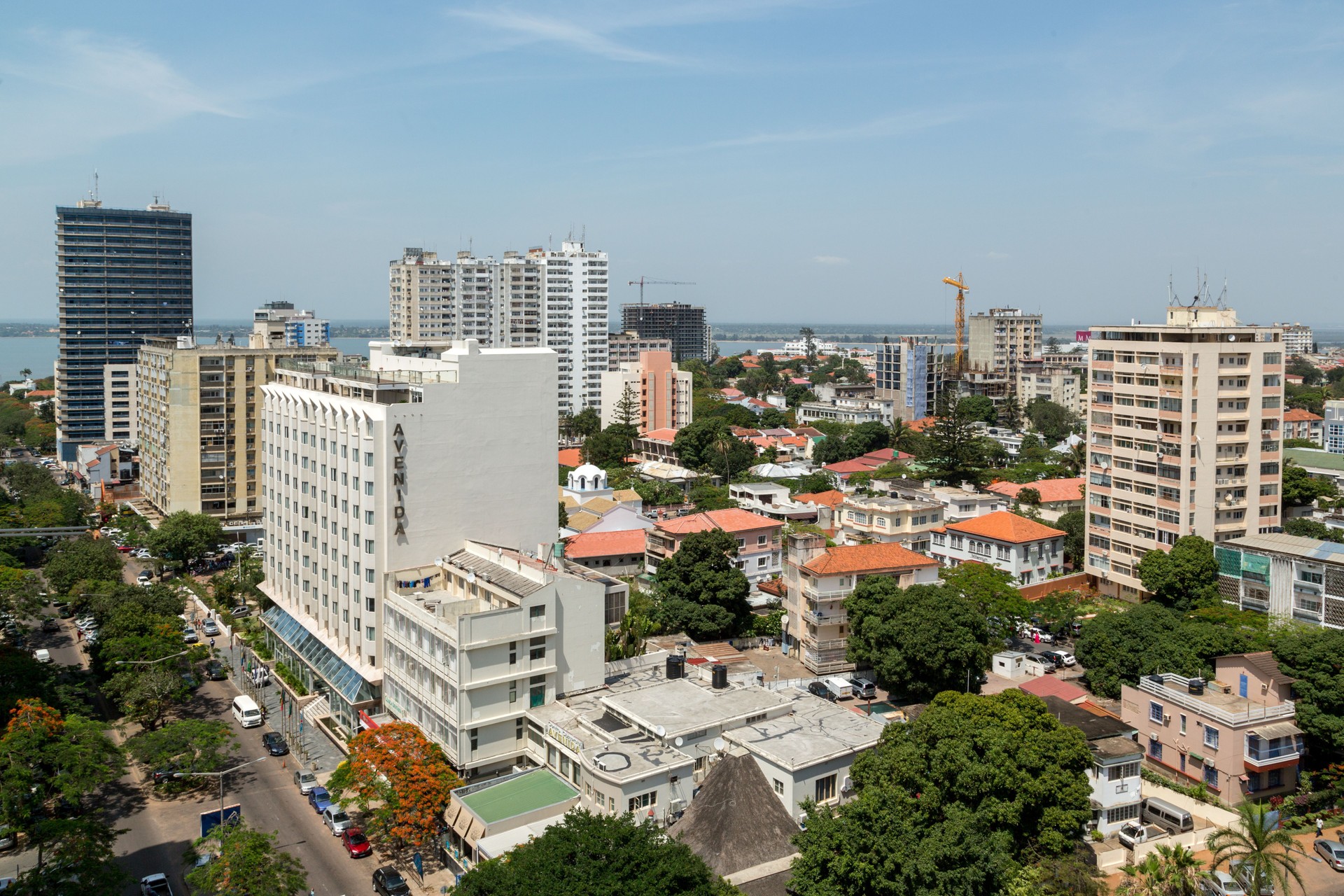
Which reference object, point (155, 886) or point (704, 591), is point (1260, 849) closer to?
point (704, 591)

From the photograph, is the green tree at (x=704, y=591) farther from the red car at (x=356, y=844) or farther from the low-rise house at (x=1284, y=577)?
the low-rise house at (x=1284, y=577)

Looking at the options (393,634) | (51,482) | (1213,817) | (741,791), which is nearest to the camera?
(741,791)

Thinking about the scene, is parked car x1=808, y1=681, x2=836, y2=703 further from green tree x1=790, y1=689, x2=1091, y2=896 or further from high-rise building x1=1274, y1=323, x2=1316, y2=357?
high-rise building x1=1274, y1=323, x2=1316, y2=357

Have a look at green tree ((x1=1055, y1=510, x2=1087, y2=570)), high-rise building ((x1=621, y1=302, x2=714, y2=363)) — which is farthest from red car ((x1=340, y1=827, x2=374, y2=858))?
high-rise building ((x1=621, y1=302, x2=714, y2=363))

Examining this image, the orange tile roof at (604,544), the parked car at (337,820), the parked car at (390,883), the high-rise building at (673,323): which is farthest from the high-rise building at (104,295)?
the high-rise building at (673,323)

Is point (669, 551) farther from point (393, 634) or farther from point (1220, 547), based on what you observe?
point (1220, 547)

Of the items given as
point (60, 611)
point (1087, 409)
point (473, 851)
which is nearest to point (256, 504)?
point (60, 611)

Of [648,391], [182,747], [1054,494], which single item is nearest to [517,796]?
[182,747]
